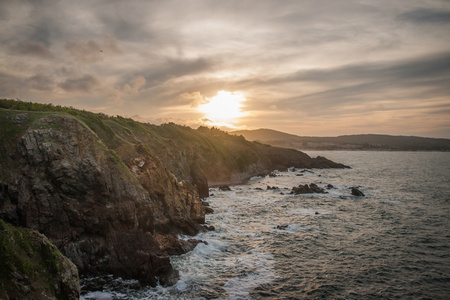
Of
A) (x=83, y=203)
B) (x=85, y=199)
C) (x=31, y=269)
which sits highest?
(x=85, y=199)

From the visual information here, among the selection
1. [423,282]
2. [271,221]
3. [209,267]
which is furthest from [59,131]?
[423,282]

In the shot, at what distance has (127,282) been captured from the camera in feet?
63.3

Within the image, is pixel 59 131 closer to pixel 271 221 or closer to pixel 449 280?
pixel 271 221

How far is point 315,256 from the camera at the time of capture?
25422mm

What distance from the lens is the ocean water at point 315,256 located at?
19.0 meters

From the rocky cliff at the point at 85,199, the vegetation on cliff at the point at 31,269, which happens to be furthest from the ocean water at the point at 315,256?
the vegetation on cliff at the point at 31,269

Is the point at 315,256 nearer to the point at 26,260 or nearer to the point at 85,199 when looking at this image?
the point at 85,199

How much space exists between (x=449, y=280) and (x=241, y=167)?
242 feet

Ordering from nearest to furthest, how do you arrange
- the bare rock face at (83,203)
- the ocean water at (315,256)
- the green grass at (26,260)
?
1. the green grass at (26,260)
2. the ocean water at (315,256)
3. the bare rock face at (83,203)

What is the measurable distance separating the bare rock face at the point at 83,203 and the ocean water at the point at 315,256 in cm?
189

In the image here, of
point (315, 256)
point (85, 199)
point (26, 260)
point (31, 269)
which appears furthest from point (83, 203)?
point (315, 256)

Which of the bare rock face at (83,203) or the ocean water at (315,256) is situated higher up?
the bare rock face at (83,203)

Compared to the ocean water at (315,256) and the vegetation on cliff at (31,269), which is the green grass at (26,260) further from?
the ocean water at (315,256)

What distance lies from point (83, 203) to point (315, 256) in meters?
21.7
